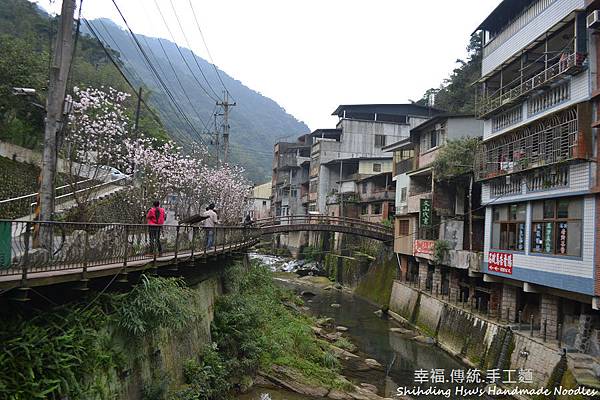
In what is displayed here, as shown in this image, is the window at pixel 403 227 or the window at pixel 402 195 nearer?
the window at pixel 403 227

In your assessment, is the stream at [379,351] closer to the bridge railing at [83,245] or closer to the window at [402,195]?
the bridge railing at [83,245]

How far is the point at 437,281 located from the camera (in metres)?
27.3

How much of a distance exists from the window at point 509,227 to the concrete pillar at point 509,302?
1833 mm

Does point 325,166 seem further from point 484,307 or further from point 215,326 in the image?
point 215,326

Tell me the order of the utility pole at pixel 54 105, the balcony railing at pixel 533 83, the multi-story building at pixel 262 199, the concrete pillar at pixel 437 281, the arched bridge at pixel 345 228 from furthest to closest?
the multi-story building at pixel 262 199, the arched bridge at pixel 345 228, the concrete pillar at pixel 437 281, the balcony railing at pixel 533 83, the utility pole at pixel 54 105

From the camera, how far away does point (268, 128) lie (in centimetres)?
14525

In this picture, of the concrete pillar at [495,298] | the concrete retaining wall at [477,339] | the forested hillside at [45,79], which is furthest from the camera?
the forested hillside at [45,79]

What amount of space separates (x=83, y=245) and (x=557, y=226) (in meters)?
15.1

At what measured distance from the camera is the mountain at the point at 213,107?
97488mm

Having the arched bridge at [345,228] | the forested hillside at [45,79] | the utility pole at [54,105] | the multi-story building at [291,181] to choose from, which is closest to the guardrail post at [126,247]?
the utility pole at [54,105]

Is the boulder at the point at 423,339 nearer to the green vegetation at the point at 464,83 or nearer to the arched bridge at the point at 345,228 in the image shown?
the arched bridge at the point at 345,228

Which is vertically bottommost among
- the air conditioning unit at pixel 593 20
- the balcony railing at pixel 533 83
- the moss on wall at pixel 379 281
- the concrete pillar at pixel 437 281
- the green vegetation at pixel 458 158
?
the moss on wall at pixel 379 281

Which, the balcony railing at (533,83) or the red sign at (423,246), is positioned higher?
the balcony railing at (533,83)

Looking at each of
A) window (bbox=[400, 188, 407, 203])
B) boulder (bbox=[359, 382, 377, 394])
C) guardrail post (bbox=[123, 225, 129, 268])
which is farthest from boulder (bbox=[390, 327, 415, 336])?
guardrail post (bbox=[123, 225, 129, 268])
